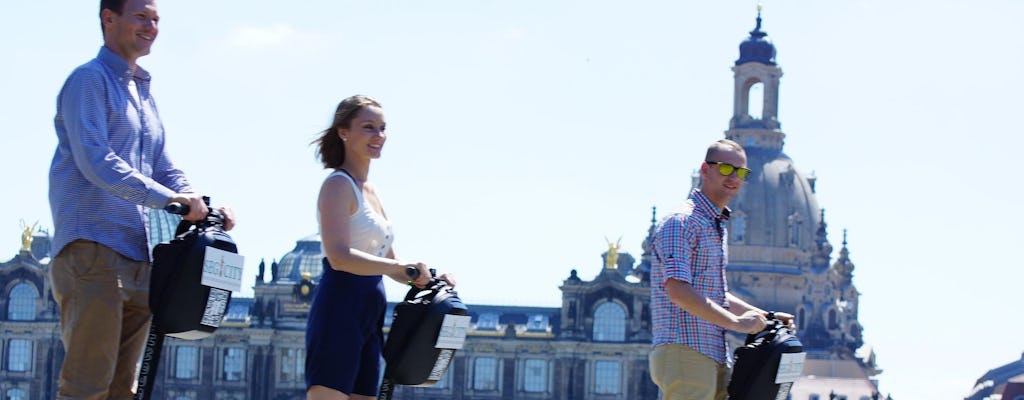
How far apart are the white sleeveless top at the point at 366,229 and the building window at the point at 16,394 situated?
84600 mm

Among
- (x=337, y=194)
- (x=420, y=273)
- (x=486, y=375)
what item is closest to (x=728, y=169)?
(x=420, y=273)

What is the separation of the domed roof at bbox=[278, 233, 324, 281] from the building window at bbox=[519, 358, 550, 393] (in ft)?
33.7

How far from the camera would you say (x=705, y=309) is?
1189 cm

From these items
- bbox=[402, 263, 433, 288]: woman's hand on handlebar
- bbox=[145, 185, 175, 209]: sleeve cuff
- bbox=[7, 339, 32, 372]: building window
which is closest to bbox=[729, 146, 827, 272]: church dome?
bbox=[7, 339, 32, 372]: building window

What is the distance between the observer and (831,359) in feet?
399

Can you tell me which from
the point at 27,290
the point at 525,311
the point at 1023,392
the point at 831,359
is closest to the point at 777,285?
the point at 831,359

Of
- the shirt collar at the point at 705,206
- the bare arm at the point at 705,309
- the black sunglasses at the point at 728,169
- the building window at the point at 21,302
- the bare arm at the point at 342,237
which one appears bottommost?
the bare arm at the point at 705,309

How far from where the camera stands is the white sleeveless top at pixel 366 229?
36.8 feet

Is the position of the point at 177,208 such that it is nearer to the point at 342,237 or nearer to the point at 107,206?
the point at 107,206

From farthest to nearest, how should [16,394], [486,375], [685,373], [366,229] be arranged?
1. [486,375]
2. [16,394]
3. [685,373]
4. [366,229]

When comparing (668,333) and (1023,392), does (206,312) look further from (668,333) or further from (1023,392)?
(1023,392)

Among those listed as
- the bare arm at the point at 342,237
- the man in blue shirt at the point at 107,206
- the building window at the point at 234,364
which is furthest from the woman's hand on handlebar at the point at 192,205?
the building window at the point at 234,364

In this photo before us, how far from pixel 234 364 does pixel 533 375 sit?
13201 mm

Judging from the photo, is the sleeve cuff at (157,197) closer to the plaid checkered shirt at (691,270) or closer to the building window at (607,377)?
the plaid checkered shirt at (691,270)
